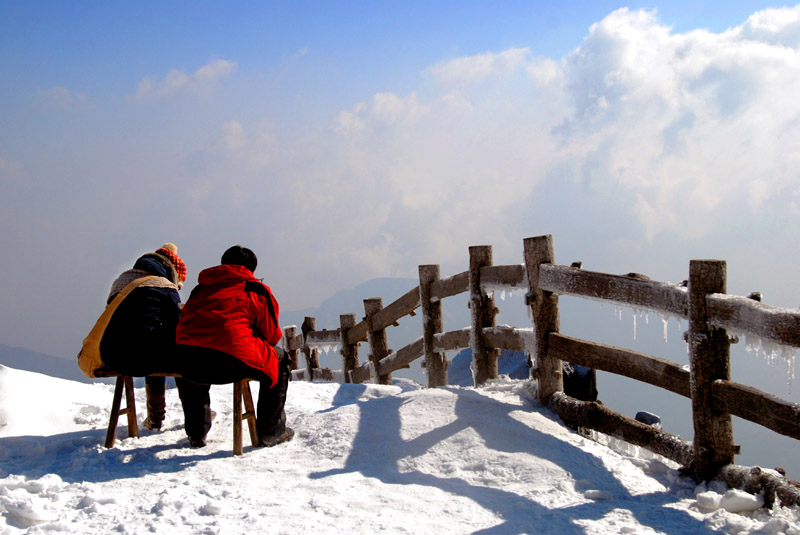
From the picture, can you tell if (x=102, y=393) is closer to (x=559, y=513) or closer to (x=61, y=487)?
(x=61, y=487)

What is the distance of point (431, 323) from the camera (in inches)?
307

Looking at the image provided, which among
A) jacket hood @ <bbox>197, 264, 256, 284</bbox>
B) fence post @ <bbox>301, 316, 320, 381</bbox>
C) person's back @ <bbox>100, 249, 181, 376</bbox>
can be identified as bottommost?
fence post @ <bbox>301, 316, 320, 381</bbox>

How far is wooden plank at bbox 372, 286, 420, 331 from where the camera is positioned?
8.10m

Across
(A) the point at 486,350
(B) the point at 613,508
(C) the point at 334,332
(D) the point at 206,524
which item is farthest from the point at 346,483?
(C) the point at 334,332

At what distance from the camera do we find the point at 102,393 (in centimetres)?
668

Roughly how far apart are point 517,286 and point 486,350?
1102 millimetres

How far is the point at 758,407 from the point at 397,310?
5280 mm

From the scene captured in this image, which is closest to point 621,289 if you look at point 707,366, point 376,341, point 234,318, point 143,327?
point 707,366

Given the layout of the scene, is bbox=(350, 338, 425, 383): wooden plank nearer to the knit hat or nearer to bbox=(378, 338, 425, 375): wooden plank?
bbox=(378, 338, 425, 375): wooden plank

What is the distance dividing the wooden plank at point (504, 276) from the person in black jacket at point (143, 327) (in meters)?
2.88

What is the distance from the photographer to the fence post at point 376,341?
30.4 ft

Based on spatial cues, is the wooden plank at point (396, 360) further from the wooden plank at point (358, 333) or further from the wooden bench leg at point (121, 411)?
the wooden bench leg at point (121, 411)

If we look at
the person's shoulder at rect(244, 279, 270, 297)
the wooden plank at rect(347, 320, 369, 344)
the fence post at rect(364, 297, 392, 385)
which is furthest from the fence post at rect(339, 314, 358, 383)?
the person's shoulder at rect(244, 279, 270, 297)

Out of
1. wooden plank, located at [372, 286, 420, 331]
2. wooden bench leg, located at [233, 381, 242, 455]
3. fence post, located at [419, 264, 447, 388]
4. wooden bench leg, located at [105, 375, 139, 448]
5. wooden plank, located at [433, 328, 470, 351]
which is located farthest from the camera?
wooden plank, located at [372, 286, 420, 331]
